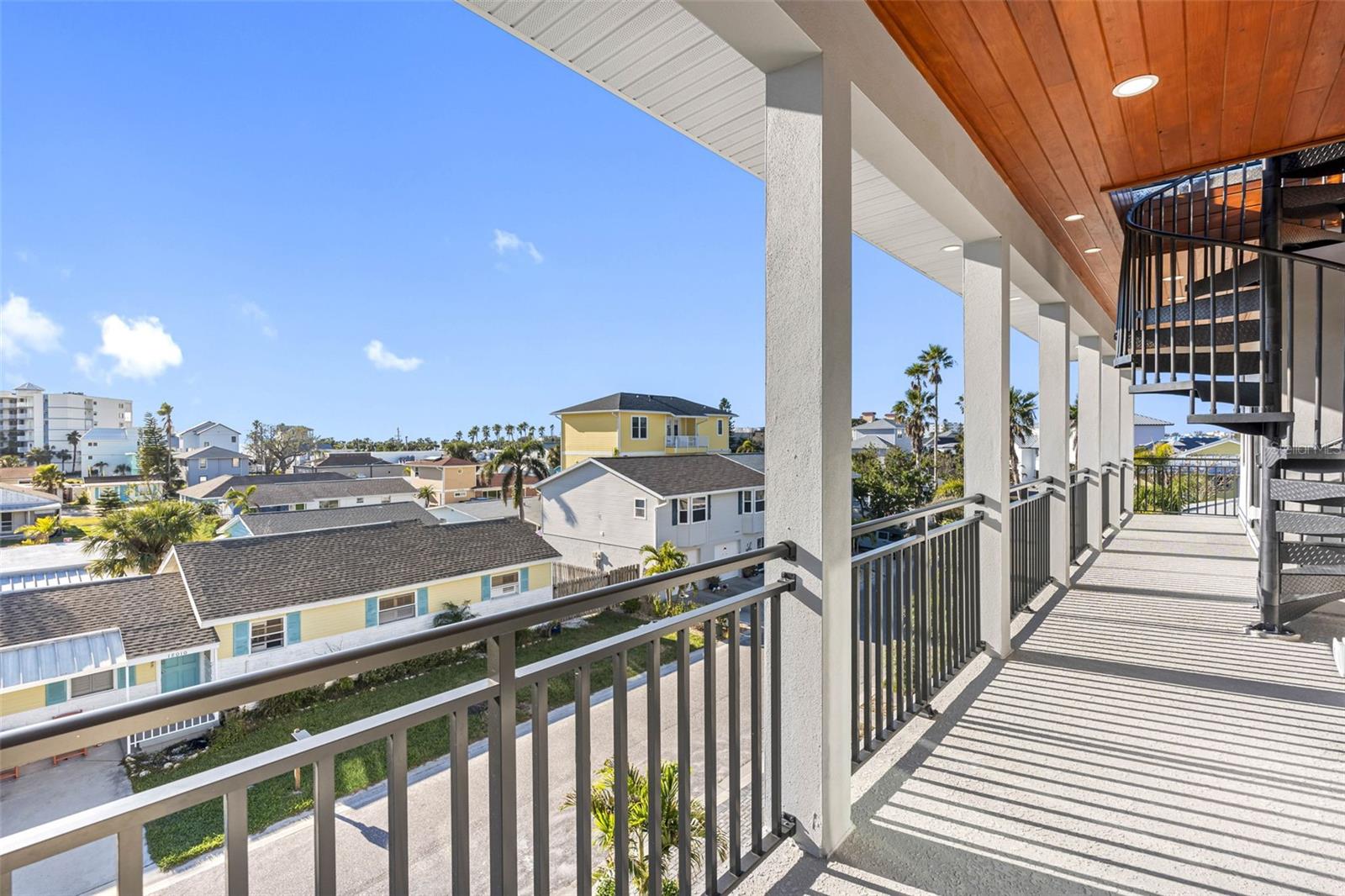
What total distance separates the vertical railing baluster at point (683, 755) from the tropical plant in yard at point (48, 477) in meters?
3.84

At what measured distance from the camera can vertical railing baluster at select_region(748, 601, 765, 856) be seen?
153cm

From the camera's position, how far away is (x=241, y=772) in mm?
727

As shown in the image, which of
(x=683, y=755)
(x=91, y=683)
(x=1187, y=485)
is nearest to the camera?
(x=683, y=755)

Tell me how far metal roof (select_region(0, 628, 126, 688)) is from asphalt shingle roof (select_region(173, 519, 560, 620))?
0.55m

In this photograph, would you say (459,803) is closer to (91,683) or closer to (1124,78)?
(91,683)

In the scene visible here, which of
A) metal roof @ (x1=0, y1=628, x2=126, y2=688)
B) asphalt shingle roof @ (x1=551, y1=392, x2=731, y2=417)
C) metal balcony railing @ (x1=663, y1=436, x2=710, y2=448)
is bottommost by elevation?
metal roof @ (x1=0, y1=628, x2=126, y2=688)

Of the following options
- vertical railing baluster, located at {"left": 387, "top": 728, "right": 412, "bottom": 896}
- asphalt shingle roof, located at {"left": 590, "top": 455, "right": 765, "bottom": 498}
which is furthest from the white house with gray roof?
vertical railing baluster, located at {"left": 387, "top": 728, "right": 412, "bottom": 896}

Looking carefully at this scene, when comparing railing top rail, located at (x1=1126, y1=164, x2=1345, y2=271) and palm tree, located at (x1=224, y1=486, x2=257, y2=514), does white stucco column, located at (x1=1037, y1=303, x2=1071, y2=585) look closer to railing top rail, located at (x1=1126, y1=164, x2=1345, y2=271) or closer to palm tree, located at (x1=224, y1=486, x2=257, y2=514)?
railing top rail, located at (x1=1126, y1=164, x2=1345, y2=271)

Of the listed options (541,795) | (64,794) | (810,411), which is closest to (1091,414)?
(810,411)

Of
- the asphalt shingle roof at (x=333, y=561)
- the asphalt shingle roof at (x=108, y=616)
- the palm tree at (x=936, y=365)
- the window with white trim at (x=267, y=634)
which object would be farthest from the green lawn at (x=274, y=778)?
the palm tree at (x=936, y=365)

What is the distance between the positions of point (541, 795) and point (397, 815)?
274 mm

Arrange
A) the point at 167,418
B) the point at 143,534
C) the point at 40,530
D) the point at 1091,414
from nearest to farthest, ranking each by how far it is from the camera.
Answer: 1. the point at 40,530
2. the point at 143,534
3. the point at 167,418
4. the point at 1091,414

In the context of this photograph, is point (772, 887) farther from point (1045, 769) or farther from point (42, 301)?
point (42, 301)

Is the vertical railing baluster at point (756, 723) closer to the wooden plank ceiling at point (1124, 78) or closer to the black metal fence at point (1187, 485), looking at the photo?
the wooden plank ceiling at point (1124, 78)
